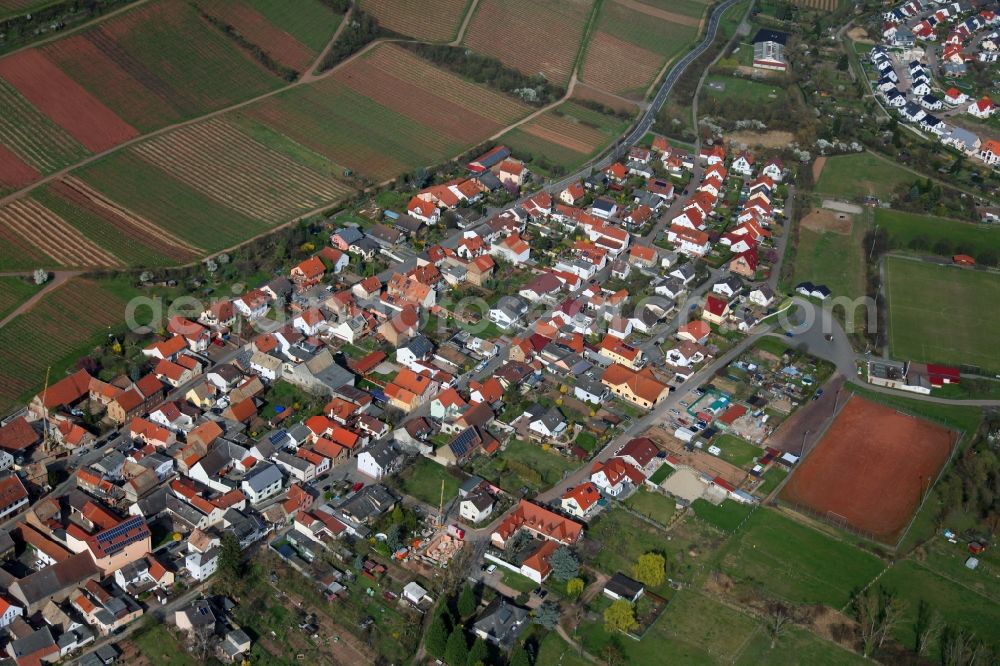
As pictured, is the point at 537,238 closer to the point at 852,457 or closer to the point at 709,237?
the point at 709,237

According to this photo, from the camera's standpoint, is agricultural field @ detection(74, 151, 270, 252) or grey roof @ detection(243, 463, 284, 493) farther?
agricultural field @ detection(74, 151, 270, 252)

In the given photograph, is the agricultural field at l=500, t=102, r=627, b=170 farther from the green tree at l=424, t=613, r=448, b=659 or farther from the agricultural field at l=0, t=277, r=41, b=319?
the green tree at l=424, t=613, r=448, b=659

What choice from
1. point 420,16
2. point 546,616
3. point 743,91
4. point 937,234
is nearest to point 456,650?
point 546,616

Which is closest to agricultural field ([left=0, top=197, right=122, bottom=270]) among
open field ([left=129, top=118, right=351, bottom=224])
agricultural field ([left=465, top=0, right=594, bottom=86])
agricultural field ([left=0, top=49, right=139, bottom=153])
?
agricultural field ([left=0, top=49, right=139, bottom=153])

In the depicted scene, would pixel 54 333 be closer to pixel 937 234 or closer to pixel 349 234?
pixel 349 234

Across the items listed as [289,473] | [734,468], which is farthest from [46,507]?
[734,468]

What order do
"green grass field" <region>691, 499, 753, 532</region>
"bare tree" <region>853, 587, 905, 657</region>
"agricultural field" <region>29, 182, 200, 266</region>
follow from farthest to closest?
"agricultural field" <region>29, 182, 200, 266</region>, "green grass field" <region>691, 499, 753, 532</region>, "bare tree" <region>853, 587, 905, 657</region>

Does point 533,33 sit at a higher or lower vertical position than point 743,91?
higher
